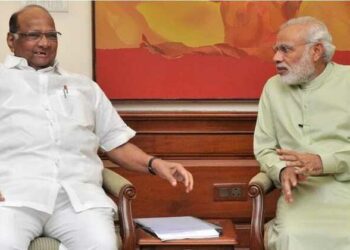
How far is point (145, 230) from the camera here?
8.96 ft

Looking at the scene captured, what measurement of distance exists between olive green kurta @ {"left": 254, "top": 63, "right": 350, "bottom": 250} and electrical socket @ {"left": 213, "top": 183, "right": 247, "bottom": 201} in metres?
0.53

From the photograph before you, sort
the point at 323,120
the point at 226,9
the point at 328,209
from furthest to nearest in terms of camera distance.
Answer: the point at 226,9, the point at 323,120, the point at 328,209

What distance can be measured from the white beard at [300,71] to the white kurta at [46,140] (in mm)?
890

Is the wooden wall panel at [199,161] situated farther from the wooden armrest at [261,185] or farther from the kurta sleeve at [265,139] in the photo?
the wooden armrest at [261,185]

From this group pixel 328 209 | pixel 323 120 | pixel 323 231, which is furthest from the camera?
pixel 323 120

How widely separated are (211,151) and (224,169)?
0.12m

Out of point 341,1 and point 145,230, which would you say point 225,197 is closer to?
point 145,230

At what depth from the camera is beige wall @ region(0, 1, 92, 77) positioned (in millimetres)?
3436

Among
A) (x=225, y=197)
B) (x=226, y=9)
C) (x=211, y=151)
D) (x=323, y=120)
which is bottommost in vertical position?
(x=225, y=197)

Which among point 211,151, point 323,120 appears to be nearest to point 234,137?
point 211,151

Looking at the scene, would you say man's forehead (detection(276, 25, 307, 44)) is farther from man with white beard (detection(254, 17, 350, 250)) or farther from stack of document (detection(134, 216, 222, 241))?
stack of document (detection(134, 216, 222, 241))

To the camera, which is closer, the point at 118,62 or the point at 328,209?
the point at 328,209

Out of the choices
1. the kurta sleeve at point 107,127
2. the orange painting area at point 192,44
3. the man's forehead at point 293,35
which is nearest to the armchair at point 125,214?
the kurta sleeve at point 107,127

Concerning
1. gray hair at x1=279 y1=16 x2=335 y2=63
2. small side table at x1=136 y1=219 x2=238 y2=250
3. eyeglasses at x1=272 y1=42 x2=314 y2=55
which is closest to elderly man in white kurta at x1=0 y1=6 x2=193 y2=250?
small side table at x1=136 y1=219 x2=238 y2=250
